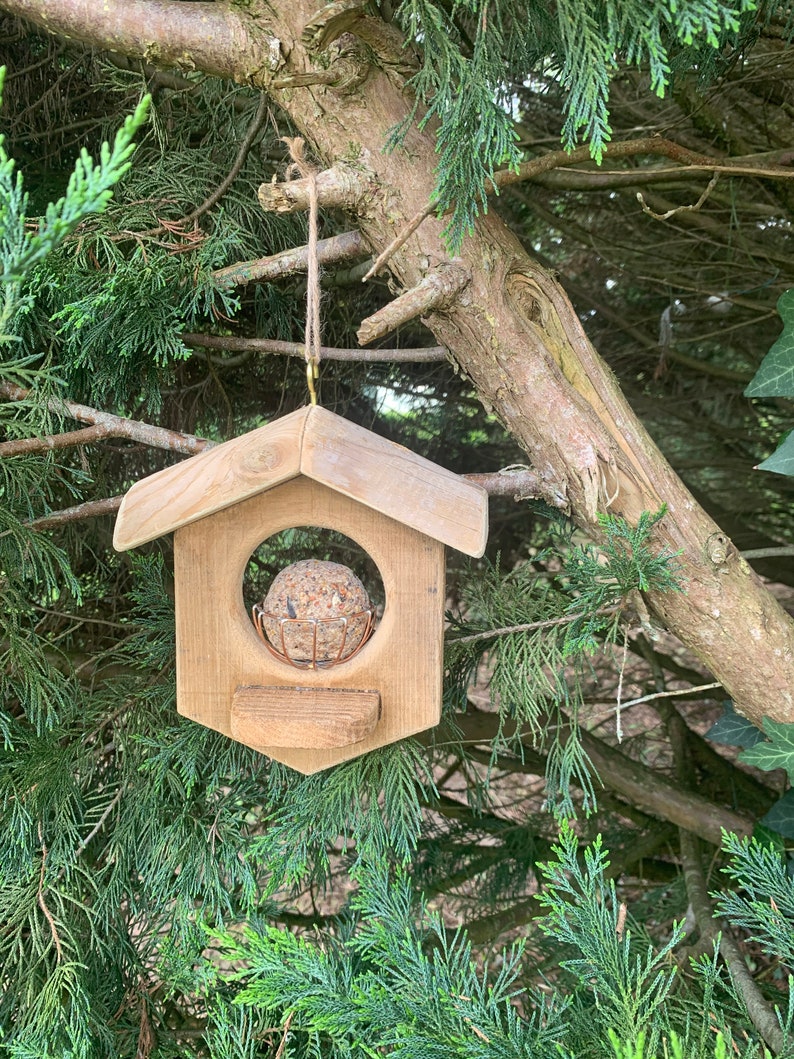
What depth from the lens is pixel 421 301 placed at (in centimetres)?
124

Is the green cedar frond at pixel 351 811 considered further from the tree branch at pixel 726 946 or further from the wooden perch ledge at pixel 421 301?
the wooden perch ledge at pixel 421 301

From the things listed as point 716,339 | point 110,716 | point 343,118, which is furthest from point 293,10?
point 716,339

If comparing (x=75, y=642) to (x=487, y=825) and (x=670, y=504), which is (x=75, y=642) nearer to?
(x=487, y=825)

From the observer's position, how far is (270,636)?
1.39 meters

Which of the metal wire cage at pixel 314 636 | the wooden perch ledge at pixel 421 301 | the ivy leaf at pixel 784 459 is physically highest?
the wooden perch ledge at pixel 421 301

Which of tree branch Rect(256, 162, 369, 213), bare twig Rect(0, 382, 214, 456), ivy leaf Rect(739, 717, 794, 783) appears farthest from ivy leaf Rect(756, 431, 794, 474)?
bare twig Rect(0, 382, 214, 456)

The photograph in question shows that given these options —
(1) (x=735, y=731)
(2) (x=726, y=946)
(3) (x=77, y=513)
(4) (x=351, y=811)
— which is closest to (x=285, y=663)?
(4) (x=351, y=811)

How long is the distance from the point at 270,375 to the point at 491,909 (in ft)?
5.47

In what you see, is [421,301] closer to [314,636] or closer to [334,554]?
[314,636]

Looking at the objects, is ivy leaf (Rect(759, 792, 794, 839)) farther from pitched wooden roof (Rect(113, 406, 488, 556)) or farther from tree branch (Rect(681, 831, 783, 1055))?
pitched wooden roof (Rect(113, 406, 488, 556))

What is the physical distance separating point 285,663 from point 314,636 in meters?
0.09

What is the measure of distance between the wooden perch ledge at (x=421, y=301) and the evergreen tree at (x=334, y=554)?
27mm

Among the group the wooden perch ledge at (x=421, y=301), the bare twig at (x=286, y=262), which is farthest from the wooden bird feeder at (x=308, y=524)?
the bare twig at (x=286, y=262)

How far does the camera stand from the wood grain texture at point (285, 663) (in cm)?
127
